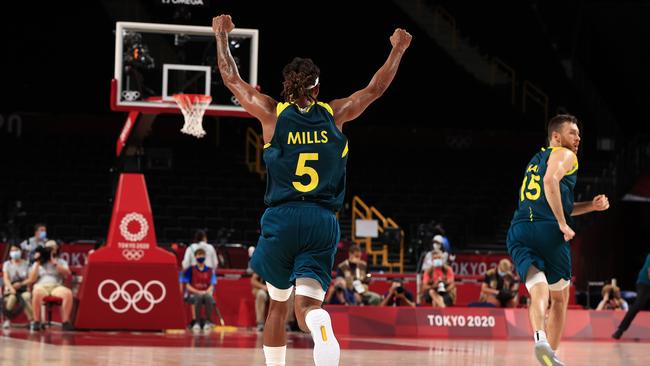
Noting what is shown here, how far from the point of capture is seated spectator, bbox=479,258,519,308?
20484 mm

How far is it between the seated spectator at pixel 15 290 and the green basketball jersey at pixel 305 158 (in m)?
12.3

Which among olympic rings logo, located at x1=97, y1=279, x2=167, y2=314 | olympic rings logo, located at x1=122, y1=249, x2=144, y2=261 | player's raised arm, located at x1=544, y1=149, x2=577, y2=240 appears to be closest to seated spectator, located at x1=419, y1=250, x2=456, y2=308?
olympic rings logo, located at x1=97, y1=279, x2=167, y2=314

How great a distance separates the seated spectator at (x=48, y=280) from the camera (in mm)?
17688

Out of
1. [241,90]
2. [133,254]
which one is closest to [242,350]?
[133,254]

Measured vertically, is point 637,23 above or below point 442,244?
above

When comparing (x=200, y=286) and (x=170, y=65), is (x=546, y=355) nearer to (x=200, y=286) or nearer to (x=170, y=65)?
(x=170, y=65)

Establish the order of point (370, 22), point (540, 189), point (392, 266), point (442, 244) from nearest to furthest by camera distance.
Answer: point (540, 189) < point (442, 244) < point (392, 266) < point (370, 22)

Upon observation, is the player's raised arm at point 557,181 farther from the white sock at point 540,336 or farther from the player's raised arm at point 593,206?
the white sock at point 540,336

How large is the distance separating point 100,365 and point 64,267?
26.1 feet

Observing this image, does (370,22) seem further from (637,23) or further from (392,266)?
(392,266)

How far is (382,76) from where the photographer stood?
7469mm

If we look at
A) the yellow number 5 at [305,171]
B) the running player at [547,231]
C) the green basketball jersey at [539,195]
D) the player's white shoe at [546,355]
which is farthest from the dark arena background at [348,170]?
the yellow number 5 at [305,171]

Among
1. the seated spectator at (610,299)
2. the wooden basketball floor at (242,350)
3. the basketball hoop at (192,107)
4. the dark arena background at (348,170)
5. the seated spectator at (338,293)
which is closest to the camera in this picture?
the wooden basketball floor at (242,350)

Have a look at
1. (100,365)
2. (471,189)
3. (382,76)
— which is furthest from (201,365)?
(471,189)
